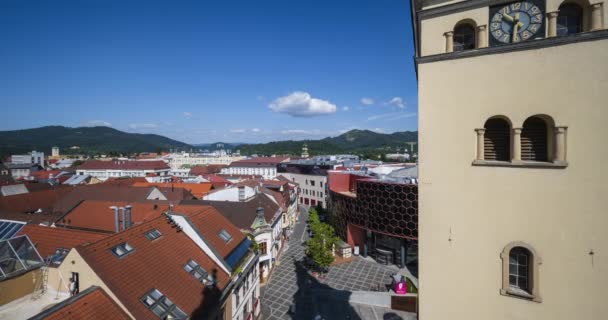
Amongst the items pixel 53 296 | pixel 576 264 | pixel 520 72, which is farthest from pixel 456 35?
pixel 53 296

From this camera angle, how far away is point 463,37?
7523mm

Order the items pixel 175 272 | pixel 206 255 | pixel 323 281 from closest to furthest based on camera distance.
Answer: pixel 175 272, pixel 206 255, pixel 323 281

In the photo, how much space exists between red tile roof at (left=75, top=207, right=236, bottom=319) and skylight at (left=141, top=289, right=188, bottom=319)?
0.70 ft

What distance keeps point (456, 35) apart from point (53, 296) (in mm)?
18762

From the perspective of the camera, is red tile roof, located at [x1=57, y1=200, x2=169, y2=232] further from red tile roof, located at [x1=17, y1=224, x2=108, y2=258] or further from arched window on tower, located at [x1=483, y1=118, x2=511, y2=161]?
arched window on tower, located at [x1=483, y1=118, x2=511, y2=161]

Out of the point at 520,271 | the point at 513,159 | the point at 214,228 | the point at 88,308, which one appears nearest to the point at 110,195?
the point at 214,228

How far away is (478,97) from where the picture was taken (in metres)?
7.00

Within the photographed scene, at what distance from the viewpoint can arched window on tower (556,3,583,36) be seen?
6.44 meters

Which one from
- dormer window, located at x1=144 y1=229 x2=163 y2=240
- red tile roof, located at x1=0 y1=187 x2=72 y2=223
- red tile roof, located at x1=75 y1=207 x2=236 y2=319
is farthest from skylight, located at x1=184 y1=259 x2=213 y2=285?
red tile roof, located at x1=0 y1=187 x2=72 y2=223

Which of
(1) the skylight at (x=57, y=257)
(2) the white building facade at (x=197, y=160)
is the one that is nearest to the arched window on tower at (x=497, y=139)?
(1) the skylight at (x=57, y=257)

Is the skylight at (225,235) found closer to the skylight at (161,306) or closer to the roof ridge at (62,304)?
the skylight at (161,306)

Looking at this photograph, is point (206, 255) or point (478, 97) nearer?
point (478, 97)

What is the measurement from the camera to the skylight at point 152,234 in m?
15.4

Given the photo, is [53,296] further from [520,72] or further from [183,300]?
[520,72]
